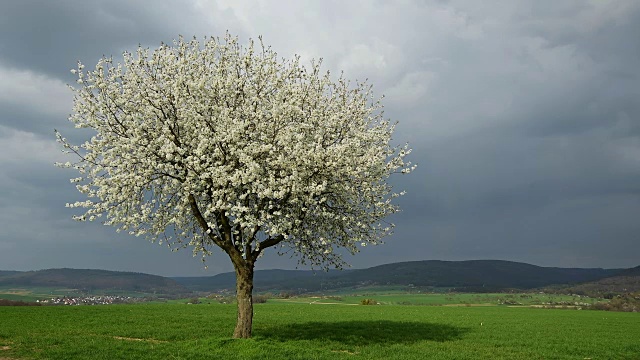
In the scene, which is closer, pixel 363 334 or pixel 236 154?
pixel 236 154

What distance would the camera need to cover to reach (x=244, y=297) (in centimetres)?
3081

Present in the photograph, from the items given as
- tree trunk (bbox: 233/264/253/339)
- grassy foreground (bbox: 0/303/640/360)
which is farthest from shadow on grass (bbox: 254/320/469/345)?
tree trunk (bbox: 233/264/253/339)

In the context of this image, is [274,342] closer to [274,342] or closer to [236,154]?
[274,342]

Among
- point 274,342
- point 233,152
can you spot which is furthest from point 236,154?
point 274,342

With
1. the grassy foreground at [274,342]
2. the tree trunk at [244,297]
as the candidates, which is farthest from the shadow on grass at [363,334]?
the tree trunk at [244,297]

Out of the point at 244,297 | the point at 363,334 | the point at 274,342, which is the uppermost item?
the point at 244,297

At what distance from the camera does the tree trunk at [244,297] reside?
30797 millimetres

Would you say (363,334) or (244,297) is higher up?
(244,297)

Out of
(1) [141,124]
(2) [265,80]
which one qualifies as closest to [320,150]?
(2) [265,80]

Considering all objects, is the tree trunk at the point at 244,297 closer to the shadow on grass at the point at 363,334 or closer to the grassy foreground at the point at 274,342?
the grassy foreground at the point at 274,342

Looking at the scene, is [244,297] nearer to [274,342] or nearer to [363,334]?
[274,342]

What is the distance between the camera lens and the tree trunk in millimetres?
30797

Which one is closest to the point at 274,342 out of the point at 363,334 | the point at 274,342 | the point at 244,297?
the point at 274,342

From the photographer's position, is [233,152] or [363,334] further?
A: [363,334]
